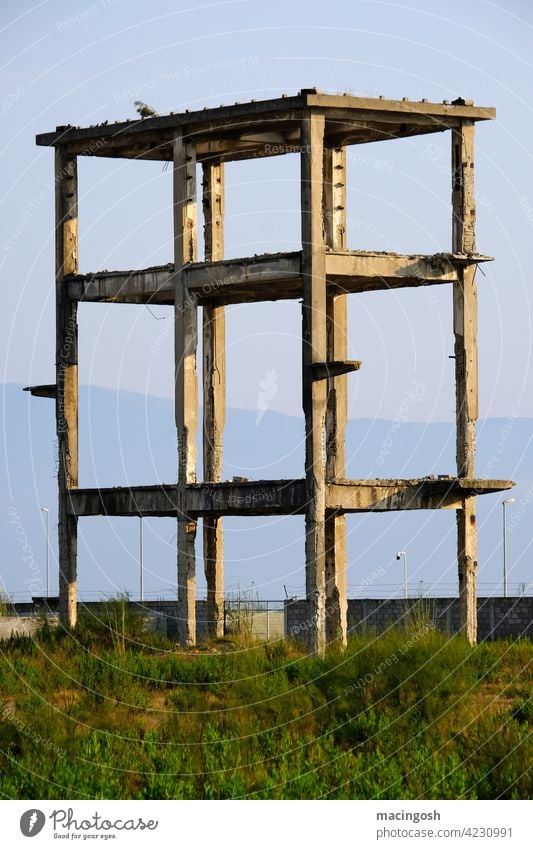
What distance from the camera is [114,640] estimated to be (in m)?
42.0

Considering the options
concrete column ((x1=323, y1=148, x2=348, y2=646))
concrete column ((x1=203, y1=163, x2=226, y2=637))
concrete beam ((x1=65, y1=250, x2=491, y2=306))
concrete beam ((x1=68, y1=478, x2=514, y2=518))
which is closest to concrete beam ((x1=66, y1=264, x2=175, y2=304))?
concrete beam ((x1=65, y1=250, x2=491, y2=306))

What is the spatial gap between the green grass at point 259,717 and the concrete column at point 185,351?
2002 millimetres

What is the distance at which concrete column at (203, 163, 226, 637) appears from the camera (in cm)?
4506

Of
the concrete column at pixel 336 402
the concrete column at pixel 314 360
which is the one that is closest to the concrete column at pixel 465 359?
the concrete column at pixel 336 402

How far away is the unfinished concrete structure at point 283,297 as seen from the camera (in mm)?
40344

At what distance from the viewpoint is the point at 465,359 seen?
135ft

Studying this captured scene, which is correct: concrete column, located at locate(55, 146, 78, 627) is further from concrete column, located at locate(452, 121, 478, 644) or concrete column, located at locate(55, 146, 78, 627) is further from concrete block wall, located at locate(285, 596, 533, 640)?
concrete column, located at locate(452, 121, 478, 644)

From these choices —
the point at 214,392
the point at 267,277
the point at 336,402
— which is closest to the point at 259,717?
the point at 267,277

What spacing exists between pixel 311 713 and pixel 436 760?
16.7 feet

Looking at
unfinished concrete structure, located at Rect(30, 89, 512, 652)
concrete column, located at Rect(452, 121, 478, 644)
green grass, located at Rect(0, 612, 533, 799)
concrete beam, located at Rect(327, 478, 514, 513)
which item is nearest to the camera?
green grass, located at Rect(0, 612, 533, 799)

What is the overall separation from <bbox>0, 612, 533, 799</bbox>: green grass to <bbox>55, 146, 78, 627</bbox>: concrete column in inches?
54.8

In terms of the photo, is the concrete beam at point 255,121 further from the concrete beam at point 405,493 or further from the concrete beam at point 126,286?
the concrete beam at point 405,493

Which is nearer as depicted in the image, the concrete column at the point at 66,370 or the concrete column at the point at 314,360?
the concrete column at the point at 314,360
